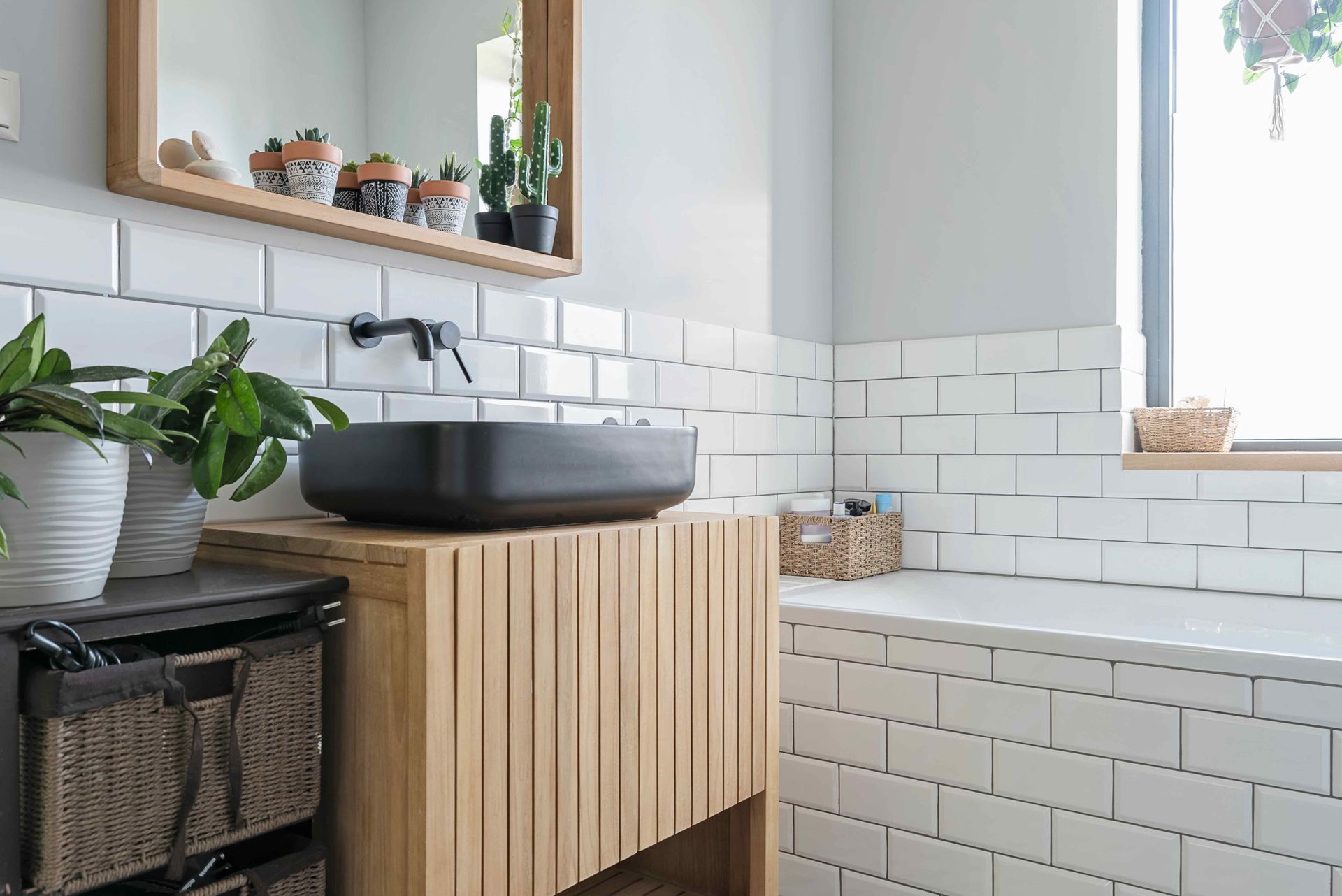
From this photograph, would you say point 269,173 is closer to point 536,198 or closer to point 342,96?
point 342,96

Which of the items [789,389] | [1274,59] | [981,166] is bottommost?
[789,389]

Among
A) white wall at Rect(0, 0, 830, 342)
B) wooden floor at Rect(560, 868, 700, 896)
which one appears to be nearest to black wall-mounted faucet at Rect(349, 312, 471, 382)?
white wall at Rect(0, 0, 830, 342)

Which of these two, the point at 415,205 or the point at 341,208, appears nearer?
the point at 341,208

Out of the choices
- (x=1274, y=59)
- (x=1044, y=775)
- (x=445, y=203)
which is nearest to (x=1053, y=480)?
(x=1044, y=775)

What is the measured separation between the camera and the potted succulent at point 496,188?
1.91 m

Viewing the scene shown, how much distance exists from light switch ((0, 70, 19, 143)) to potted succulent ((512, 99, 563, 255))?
846mm

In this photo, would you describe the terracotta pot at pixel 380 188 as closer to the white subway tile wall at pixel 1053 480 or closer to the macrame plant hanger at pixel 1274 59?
the white subway tile wall at pixel 1053 480

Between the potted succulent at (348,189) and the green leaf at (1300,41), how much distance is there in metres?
2.53

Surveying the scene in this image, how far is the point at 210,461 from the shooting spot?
3.62ft

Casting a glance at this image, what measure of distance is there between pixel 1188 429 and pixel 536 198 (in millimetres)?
1824

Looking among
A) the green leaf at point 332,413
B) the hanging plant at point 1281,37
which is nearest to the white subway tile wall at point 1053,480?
the hanging plant at point 1281,37

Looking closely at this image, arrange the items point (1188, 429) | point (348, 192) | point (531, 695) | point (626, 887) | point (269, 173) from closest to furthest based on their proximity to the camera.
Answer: point (531, 695)
point (269, 173)
point (348, 192)
point (626, 887)
point (1188, 429)

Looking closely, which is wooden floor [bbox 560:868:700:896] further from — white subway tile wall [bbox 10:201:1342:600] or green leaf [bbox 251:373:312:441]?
green leaf [bbox 251:373:312:441]

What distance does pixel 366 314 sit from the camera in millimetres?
1695
